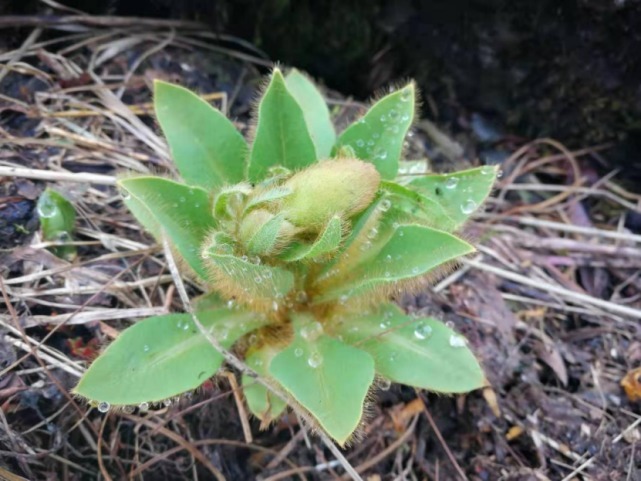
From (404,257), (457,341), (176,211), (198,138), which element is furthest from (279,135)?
(457,341)

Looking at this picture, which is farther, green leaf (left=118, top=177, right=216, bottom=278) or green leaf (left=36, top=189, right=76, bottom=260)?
green leaf (left=36, top=189, right=76, bottom=260)

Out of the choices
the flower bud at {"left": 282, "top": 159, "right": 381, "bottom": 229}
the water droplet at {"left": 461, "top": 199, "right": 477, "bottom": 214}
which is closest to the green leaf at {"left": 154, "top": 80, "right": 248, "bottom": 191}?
the flower bud at {"left": 282, "top": 159, "right": 381, "bottom": 229}

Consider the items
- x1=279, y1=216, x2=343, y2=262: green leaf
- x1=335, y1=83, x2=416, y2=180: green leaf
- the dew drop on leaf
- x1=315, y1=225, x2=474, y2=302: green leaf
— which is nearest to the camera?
x1=279, y1=216, x2=343, y2=262: green leaf

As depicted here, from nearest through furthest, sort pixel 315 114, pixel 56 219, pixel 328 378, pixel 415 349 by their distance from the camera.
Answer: pixel 328 378 → pixel 415 349 → pixel 56 219 → pixel 315 114

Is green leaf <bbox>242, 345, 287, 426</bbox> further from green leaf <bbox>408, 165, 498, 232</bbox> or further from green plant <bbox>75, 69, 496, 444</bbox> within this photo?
green leaf <bbox>408, 165, 498, 232</bbox>

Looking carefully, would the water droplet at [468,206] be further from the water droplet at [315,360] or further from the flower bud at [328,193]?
the water droplet at [315,360]

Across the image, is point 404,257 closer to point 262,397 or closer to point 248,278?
point 248,278
